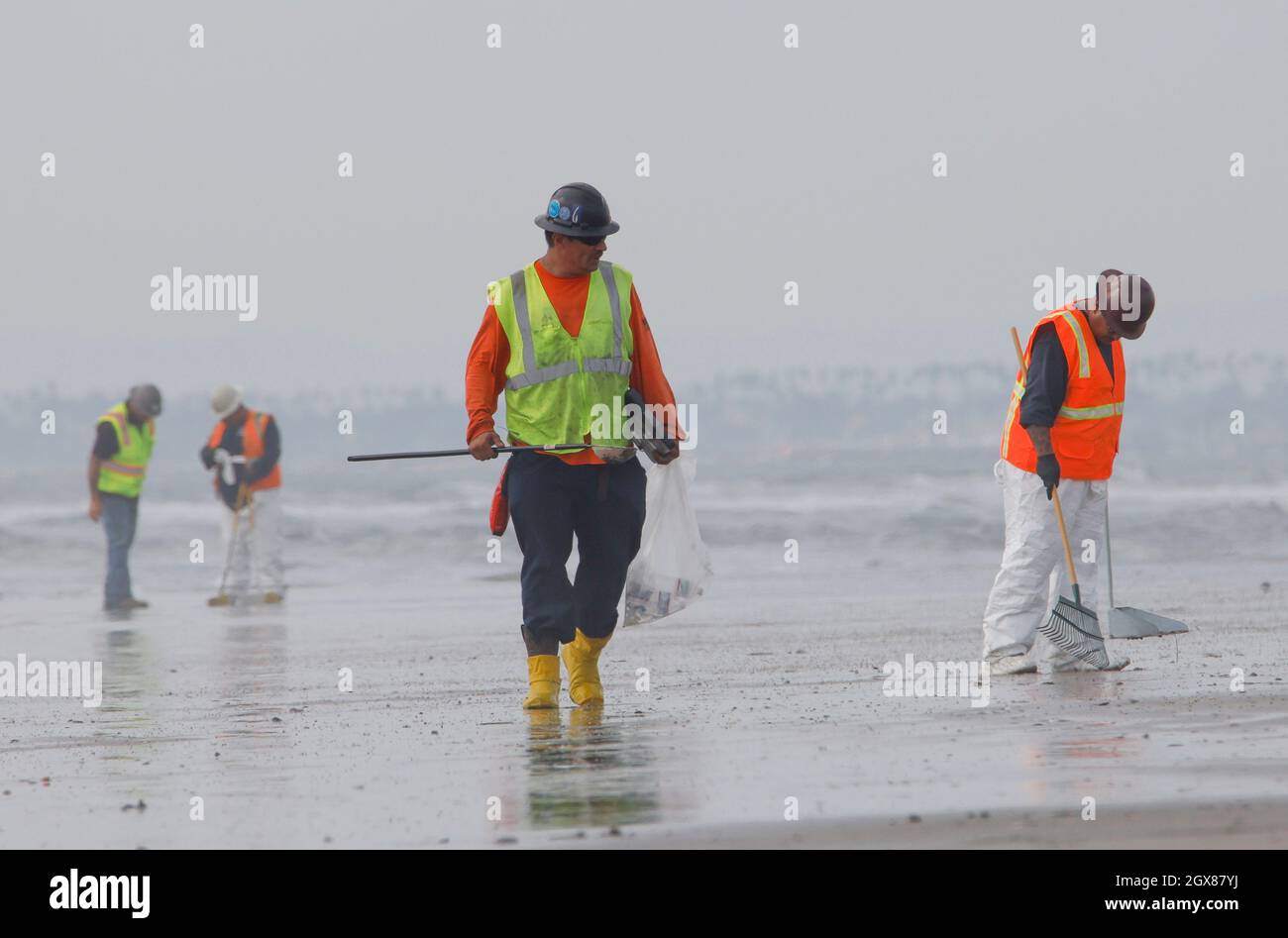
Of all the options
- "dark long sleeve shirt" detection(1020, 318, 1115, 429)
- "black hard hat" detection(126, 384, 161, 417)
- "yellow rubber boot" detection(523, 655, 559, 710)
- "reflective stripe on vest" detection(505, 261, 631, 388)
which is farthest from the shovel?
"black hard hat" detection(126, 384, 161, 417)

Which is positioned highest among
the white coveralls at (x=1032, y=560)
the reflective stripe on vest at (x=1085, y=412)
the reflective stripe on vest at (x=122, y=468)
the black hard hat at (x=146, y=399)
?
the black hard hat at (x=146, y=399)

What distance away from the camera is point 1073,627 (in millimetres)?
8312

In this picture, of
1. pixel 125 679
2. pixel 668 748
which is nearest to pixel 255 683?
pixel 125 679

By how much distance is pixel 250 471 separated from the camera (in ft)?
55.1

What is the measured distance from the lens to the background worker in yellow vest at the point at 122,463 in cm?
1634

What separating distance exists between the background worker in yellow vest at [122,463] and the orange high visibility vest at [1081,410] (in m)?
9.60

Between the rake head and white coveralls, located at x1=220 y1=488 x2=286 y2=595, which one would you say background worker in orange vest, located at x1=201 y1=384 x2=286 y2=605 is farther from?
the rake head

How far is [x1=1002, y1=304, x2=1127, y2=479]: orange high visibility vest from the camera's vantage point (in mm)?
8305

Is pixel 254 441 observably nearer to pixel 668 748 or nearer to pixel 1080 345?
pixel 1080 345

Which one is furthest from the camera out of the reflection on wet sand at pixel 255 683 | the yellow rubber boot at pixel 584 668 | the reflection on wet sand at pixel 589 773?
the yellow rubber boot at pixel 584 668

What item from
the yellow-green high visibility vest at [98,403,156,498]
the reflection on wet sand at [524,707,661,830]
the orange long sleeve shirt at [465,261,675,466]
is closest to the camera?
the reflection on wet sand at [524,707,661,830]

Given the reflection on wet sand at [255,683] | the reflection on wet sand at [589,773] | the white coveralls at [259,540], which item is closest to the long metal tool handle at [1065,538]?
the reflection on wet sand at [589,773]

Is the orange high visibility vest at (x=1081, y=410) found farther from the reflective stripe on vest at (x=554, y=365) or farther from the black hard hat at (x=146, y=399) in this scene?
the black hard hat at (x=146, y=399)
